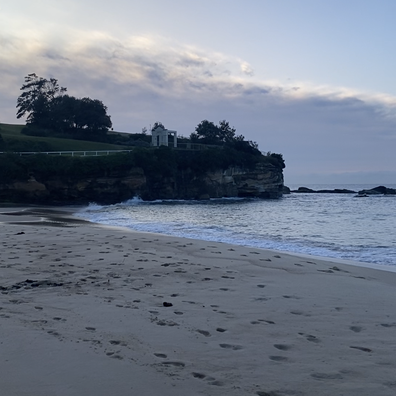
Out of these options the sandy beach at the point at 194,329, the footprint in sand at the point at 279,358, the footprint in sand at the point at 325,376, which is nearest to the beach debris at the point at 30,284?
the sandy beach at the point at 194,329

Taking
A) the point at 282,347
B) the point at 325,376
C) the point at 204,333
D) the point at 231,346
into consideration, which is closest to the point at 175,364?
the point at 231,346

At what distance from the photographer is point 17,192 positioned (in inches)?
1838

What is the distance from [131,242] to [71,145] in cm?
5248

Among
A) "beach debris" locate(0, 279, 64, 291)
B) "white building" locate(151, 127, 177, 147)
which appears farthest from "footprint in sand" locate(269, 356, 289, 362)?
"white building" locate(151, 127, 177, 147)

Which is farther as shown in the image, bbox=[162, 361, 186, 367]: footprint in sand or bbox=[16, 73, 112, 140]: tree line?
bbox=[16, 73, 112, 140]: tree line

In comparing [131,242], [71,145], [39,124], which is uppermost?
[39,124]

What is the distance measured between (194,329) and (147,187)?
49360 mm

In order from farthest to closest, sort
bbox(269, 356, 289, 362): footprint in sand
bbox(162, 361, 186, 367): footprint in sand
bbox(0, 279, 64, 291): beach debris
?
1. bbox(0, 279, 64, 291): beach debris
2. bbox(269, 356, 289, 362): footprint in sand
3. bbox(162, 361, 186, 367): footprint in sand

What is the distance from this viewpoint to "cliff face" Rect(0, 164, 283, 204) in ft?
155

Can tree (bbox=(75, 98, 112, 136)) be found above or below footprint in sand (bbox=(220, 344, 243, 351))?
above

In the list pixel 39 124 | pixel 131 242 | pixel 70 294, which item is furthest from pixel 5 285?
pixel 39 124

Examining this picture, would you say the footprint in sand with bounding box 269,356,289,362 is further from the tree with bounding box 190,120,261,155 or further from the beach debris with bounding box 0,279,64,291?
the tree with bounding box 190,120,261,155

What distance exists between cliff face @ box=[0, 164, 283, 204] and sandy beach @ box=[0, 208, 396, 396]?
40.2 meters

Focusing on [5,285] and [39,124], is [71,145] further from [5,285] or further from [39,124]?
[5,285]
